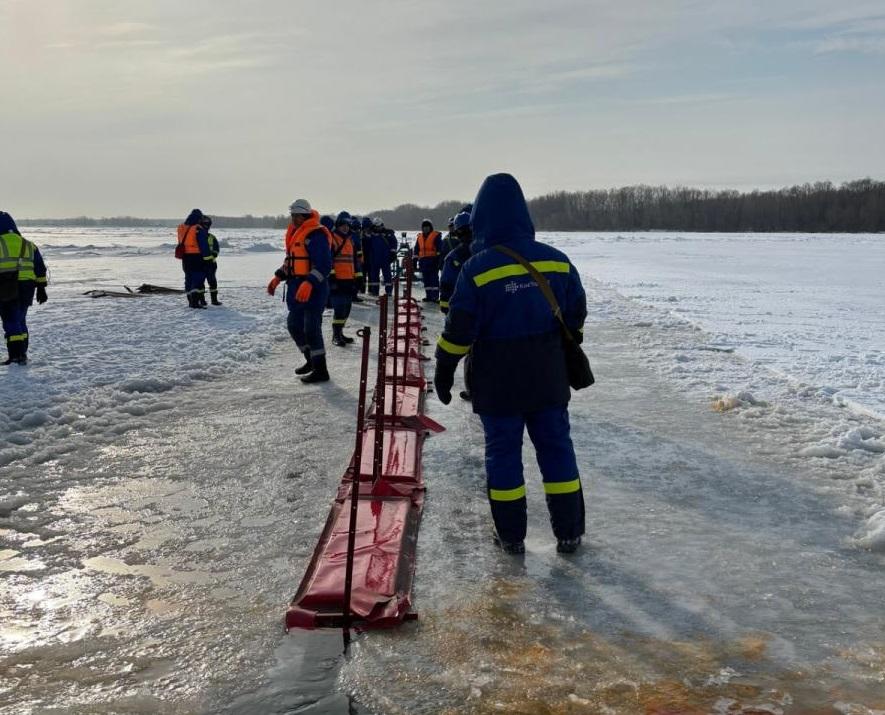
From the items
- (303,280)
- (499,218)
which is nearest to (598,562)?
(499,218)

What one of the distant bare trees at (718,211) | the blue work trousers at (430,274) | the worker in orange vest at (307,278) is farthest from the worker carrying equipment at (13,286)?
the distant bare trees at (718,211)

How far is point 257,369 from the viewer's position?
8.68 m

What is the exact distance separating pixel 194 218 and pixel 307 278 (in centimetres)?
736

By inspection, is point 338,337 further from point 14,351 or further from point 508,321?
point 508,321

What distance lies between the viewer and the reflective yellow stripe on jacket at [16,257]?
27.3 feet

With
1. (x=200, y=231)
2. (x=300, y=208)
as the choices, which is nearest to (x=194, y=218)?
(x=200, y=231)

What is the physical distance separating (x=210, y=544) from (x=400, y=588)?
115 cm

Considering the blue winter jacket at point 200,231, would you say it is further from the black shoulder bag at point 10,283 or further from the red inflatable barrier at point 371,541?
the red inflatable barrier at point 371,541

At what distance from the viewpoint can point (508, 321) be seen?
12.0ft

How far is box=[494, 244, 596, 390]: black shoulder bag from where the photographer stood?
367 centimetres

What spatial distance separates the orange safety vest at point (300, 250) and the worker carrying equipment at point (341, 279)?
2475 mm

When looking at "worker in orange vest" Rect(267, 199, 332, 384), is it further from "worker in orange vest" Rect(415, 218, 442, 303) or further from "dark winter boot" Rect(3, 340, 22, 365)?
"worker in orange vest" Rect(415, 218, 442, 303)

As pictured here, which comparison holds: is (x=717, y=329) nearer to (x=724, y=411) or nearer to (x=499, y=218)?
(x=724, y=411)

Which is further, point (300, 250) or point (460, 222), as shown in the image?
point (460, 222)
